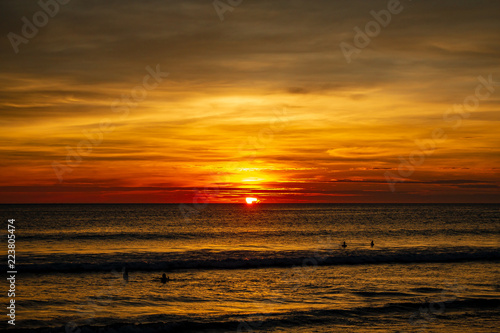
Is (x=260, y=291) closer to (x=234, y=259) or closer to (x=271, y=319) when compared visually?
(x=271, y=319)

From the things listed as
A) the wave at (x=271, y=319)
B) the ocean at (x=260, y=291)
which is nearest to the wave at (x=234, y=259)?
the ocean at (x=260, y=291)

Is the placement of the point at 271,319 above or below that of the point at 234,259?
below

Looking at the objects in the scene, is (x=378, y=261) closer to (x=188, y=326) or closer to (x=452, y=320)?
(x=452, y=320)

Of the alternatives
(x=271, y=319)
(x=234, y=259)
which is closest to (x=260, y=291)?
(x=271, y=319)

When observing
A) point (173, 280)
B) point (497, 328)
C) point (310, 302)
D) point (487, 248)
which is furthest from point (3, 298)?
point (487, 248)

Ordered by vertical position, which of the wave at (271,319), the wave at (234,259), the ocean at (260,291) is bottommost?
the wave at (271,319)

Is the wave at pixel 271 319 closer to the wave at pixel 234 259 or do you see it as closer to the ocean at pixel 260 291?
the ocean at pixel 260 291

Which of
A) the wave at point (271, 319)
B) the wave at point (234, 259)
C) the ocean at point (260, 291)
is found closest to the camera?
the wave at point (271, 319)

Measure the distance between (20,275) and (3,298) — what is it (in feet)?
25.7

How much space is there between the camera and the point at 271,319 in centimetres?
2016

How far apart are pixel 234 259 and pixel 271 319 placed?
19.3 meters

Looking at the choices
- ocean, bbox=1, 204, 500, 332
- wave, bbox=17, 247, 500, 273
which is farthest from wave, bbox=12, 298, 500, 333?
wave, bbox=17, 247, 500, 273

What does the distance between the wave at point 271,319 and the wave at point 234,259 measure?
48.1 feet

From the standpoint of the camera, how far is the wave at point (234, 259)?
35.4 metres
